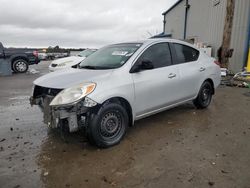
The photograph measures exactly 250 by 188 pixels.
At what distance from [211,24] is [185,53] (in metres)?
11.0

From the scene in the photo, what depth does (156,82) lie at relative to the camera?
3746 millimetres

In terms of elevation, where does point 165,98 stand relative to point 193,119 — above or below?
above

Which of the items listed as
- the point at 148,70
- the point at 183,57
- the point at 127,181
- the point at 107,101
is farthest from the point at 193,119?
the point at 127,181

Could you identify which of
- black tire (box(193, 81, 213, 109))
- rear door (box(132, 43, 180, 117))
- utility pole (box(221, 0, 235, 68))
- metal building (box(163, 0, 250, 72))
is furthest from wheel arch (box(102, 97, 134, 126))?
metal building (box(163, 0, 250, 72))

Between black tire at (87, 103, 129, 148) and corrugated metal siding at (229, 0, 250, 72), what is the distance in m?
9.25

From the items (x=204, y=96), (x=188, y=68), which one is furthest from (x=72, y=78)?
(x=204, y=96)

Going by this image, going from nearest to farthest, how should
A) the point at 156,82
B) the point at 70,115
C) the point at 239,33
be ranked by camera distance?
the point at 70,115 → the point at 156,82 → the point at 239,33

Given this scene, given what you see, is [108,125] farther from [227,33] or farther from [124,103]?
[227,33]

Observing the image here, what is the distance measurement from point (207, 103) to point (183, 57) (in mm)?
1496

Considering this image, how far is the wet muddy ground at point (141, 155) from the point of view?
2.50 metres

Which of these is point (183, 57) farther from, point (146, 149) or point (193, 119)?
point (146, 149)

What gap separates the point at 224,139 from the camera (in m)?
3.56

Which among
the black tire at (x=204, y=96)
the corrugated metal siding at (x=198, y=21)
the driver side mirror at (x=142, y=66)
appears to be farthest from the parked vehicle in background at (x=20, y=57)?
the corrugated metal siding at (x=198, y=21)

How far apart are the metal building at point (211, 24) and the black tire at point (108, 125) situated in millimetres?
9214
